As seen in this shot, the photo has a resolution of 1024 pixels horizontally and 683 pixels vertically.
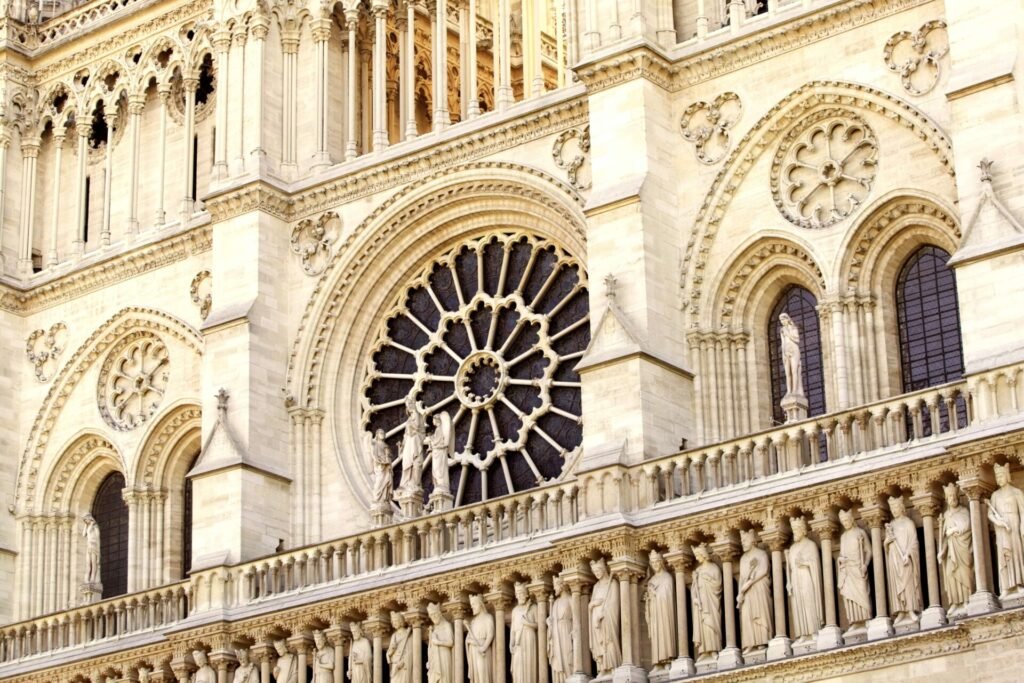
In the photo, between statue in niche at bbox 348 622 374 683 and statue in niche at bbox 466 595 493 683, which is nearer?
statue in niche at bbox 466 595 493 683

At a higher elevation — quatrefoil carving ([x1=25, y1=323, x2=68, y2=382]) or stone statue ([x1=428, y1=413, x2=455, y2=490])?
quatrefoil carving ([x1=25, y1=323, x2=68, y2=382])

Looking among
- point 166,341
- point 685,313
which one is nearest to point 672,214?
point 685,313

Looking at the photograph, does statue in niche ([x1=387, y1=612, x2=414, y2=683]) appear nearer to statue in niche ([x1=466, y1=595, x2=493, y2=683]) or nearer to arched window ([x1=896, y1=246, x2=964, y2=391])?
statue in niche ([x1=466, y1=595, x2=493, y2=683])

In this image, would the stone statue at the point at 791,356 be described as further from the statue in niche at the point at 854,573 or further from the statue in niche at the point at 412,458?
the statue in niche at the point at 412,458

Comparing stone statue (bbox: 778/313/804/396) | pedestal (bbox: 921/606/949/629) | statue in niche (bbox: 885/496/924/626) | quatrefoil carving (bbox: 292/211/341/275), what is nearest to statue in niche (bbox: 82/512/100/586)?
quatrefoil carving (bbox: 292/211/341/275)

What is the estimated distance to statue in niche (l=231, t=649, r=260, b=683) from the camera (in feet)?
101

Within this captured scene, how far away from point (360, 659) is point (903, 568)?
7.86m

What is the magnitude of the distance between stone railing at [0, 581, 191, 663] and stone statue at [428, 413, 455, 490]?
4.15 metres

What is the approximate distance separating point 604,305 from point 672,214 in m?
1.59

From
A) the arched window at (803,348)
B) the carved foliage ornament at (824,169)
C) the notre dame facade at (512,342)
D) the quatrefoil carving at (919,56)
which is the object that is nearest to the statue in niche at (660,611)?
the notre dame facade at (512,342)

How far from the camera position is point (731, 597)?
2652 cm

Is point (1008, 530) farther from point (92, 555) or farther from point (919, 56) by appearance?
point (92, 555)

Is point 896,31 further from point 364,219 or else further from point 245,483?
point 245,483

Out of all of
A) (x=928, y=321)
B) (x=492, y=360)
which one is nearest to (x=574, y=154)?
(x=492, y=360)
